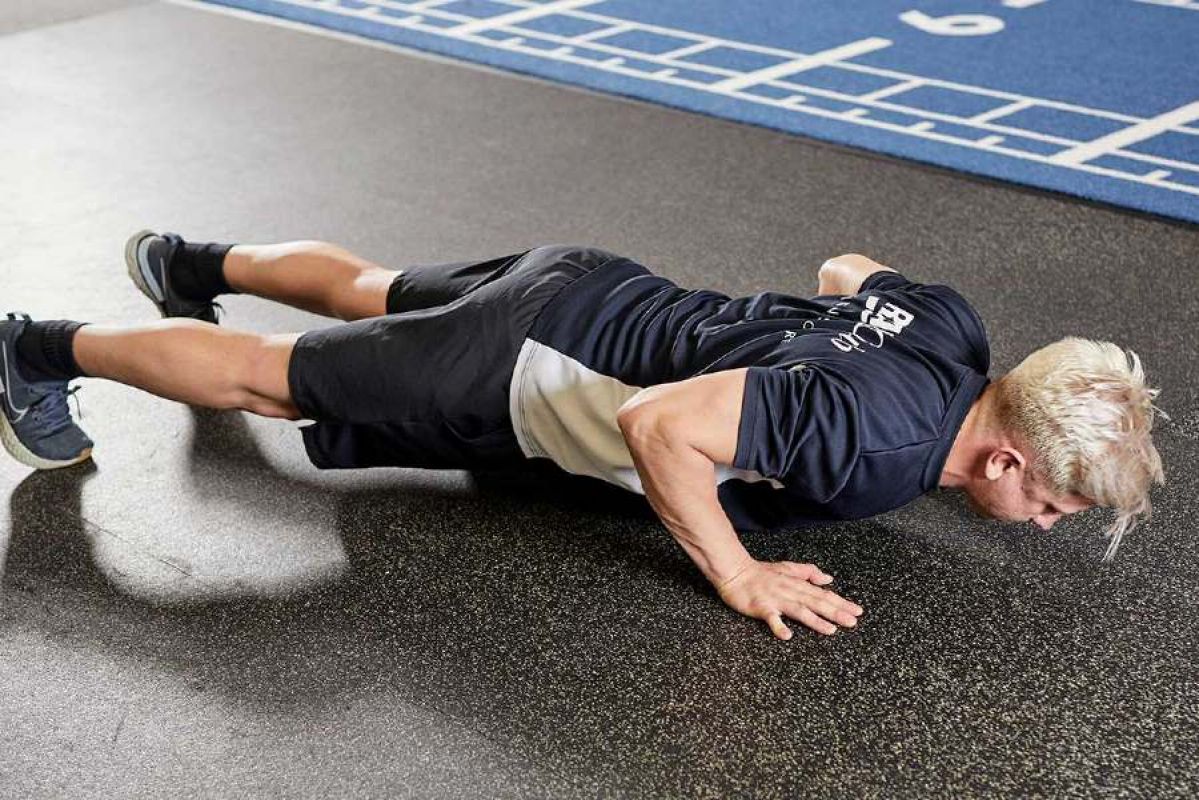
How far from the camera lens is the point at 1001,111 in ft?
12.1

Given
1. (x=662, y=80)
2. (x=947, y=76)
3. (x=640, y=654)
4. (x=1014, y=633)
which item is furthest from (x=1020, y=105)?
(x=640, y=654)

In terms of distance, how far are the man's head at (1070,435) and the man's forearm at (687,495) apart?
1.15 ft

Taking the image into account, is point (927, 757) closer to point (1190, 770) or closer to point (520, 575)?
point (1190, 770)

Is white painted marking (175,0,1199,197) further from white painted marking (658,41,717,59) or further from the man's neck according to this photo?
the man's neck

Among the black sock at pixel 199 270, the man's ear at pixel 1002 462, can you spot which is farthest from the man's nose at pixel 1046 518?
the black sock at pixel 199 270

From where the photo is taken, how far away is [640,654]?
1866mm

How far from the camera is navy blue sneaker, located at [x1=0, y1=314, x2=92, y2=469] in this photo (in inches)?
87.2

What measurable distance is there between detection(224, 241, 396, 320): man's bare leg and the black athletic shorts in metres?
0.23

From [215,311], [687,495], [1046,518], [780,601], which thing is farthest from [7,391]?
[1046,518]

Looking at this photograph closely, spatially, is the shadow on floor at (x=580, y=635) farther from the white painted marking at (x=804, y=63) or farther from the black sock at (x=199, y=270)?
the white painted marking at (x=804, y=63)

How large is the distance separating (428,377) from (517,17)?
119 inches

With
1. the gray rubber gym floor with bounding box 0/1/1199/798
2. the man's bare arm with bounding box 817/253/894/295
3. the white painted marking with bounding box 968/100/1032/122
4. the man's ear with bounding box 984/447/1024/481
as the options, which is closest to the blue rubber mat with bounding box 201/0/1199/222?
→ the white painted marking with bounding box 968/100/1032/122

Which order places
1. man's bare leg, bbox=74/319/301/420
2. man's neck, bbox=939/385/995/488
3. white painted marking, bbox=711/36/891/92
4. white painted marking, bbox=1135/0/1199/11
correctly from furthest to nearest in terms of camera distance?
white painted marking, bbox=1135/0/1199/11
white painted marking, bbox=711/36/891/92
man's bare leg, bbox=74/319/301/420
man's neck, bbox=939/385/995/488

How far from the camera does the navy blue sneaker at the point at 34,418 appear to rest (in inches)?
87.2
